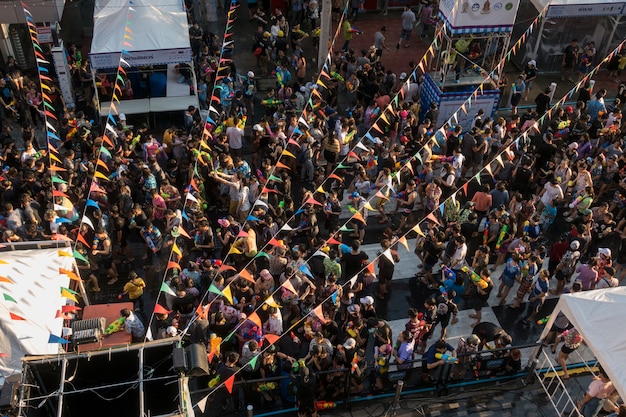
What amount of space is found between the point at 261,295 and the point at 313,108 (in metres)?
6.56

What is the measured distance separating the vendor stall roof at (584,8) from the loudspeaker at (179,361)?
16.1 meters

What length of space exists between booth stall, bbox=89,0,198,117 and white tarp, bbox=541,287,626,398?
11.3 metres

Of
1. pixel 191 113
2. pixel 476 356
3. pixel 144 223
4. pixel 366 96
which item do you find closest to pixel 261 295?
pixel 144 223

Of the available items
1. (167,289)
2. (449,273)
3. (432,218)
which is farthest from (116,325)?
(432,218)

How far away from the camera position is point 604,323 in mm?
9641

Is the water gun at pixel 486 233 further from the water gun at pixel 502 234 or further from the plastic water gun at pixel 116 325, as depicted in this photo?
the plastic water gun at pixel 116 325

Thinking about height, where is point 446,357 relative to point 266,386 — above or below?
above

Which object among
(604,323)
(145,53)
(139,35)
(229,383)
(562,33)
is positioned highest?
(139,35)

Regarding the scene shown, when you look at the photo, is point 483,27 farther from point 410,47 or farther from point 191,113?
point 191,113

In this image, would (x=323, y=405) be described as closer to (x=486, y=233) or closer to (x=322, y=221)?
(x=322, y=221)

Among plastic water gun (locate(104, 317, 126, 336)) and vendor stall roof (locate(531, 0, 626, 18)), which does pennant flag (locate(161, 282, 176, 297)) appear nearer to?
plastic water gun (locate(104, 317, 126, 336))

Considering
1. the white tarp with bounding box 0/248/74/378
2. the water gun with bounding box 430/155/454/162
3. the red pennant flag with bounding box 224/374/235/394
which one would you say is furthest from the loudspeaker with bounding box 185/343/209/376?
the water gun with bounding box 430/155/454/162

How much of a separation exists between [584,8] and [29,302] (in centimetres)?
1732

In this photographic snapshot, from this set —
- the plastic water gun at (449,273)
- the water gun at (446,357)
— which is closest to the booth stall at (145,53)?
the plastic water gun at (449,273)
